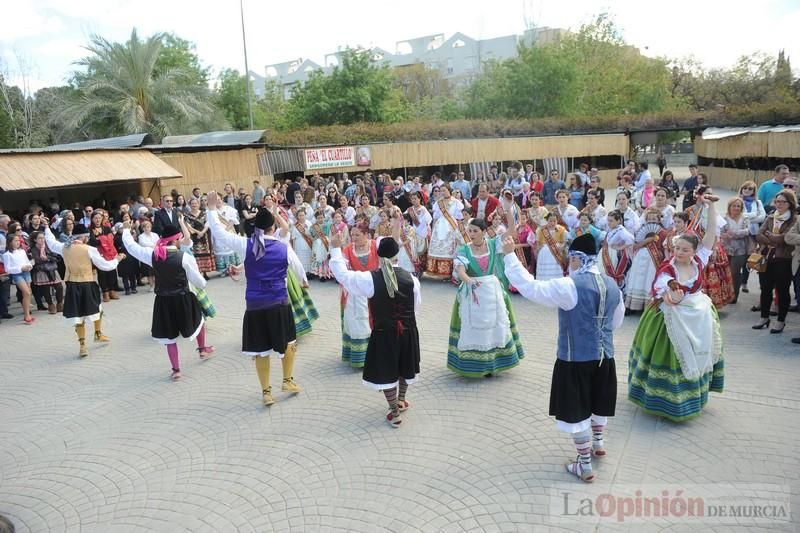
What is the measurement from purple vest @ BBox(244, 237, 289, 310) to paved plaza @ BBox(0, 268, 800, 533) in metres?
1.06

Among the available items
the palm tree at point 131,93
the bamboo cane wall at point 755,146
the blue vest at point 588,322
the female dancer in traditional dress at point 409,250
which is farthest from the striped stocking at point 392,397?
the palm tree at point 131,93

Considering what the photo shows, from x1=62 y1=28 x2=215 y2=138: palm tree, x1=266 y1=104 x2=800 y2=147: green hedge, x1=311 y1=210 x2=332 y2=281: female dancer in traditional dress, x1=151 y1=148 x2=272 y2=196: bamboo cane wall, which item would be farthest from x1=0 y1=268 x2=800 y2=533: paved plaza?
x1=62 y1=28 x2=215 y2=138: palm tree

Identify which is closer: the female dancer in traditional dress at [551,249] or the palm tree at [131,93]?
the female dancer in traditional dress at [551,249]

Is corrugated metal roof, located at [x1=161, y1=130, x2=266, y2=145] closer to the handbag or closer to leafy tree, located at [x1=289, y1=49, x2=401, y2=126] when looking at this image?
leafy tree, located at [x1=289, y1=49, x2=401, y2=126]

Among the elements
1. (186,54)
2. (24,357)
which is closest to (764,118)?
(24,357)

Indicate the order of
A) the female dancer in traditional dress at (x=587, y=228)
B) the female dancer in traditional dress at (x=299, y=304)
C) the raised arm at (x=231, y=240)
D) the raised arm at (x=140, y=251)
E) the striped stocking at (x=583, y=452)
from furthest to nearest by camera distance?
the female dancer in traditional dress at (x=587, y=228), the female dancer in traditional dress at (x=299, y=304), the raised arm at (x=140, y=251), the raised arm at (x=231, y=240), the striped stocking at (x=583, y=452)

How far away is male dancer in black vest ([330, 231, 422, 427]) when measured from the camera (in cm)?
496

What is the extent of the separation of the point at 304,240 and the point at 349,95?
18038mm

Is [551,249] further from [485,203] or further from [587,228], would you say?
[485,203]

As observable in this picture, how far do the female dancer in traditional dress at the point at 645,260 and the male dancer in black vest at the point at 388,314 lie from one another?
13.6 feet

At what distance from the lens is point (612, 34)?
1580 inches

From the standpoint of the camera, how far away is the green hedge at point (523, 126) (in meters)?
21.7

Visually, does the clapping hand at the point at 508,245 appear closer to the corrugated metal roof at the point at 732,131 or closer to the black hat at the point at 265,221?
the black hat at the point at 265,221

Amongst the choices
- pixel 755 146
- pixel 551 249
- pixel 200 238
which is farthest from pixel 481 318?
pixel 755 146
